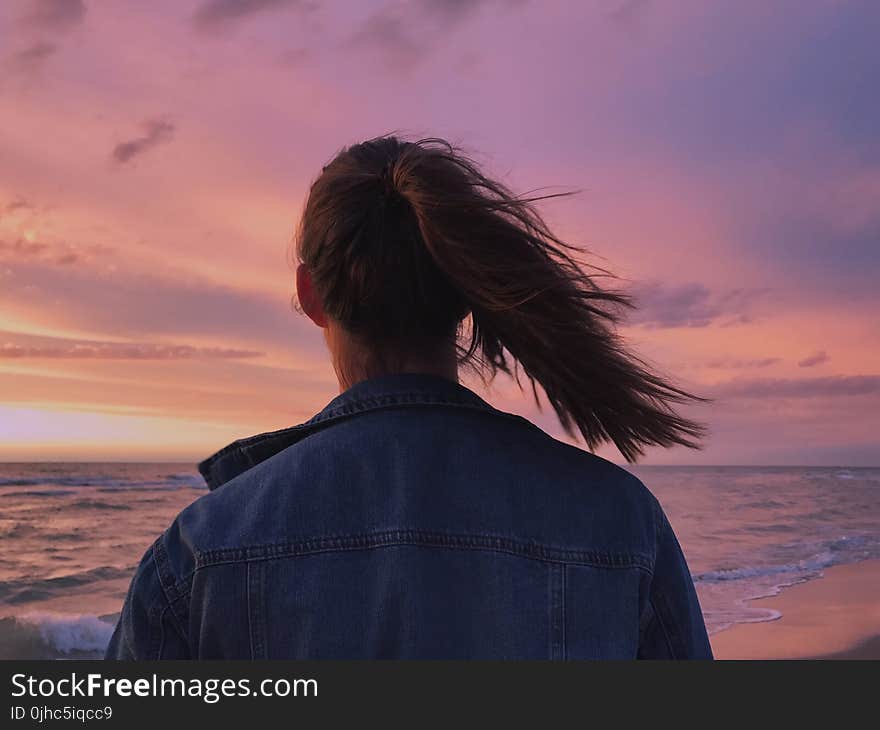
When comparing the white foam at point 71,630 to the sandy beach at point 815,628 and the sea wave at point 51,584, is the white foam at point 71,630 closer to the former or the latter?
the sea wave at point 51,584

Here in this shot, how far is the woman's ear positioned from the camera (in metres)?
1.81

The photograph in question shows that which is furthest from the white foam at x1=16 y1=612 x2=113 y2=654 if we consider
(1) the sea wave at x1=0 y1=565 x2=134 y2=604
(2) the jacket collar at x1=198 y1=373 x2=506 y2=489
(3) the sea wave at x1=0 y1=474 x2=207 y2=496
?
(3) the sea wave at x1=0 y1=474 x2=207 y2=496

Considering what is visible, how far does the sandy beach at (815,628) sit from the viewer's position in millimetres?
7863

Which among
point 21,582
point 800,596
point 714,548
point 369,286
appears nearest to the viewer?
point 369,286

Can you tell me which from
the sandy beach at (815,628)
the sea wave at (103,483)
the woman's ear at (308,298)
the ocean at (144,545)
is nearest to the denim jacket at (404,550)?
the woman's ear at (308,298)

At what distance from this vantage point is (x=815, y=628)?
339 inches

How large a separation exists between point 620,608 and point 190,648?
2.81 feet

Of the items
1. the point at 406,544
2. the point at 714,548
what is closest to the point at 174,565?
the point at 406,544

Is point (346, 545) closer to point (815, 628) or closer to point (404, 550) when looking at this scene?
point (404, 550)

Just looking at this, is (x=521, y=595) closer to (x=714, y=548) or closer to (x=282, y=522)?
(x=282, y=522)

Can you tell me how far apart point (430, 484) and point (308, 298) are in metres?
0.53

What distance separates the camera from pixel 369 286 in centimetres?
167

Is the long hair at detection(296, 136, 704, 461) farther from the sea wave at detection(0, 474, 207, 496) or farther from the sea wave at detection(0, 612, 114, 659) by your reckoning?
the sea wave at detection(0, 474, 207, 496)

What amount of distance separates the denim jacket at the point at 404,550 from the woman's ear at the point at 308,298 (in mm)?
203
